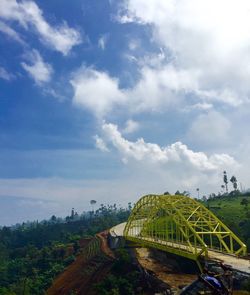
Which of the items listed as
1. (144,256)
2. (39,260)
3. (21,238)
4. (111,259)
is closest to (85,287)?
(111,259)

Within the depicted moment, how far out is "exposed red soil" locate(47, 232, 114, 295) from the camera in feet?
181

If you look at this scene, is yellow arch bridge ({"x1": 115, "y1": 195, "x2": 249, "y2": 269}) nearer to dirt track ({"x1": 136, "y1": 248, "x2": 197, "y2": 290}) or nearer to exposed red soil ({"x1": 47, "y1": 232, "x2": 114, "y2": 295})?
dirt track ({"x1": 136, "y1": 248, "x2": 197, "y2": 290})

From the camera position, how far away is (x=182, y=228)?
49.1 metres

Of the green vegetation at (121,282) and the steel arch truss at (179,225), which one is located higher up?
the steel arch truss at (179,225)

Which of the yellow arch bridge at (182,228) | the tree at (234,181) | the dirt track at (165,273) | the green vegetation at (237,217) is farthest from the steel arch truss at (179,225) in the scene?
the tree at (234,181)

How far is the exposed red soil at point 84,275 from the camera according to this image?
55022mm

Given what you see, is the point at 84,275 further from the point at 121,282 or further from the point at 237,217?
the point at 237,217

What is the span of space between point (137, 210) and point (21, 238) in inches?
3799

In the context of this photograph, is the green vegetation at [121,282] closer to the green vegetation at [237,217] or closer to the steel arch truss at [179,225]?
the steel arch truss at [179,225]

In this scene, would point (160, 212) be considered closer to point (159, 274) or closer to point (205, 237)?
point (205, 237)

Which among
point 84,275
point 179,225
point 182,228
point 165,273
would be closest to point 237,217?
point 182,228

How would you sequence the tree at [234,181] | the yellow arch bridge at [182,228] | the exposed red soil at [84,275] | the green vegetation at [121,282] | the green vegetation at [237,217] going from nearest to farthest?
the green vegetation at [121,282] < the yellow arch bridge at [182,228] < the exposed red soil at [84,275] < the green vegetation at [237,217] < the tree at [234,181]

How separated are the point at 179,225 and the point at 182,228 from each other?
633 centimetres

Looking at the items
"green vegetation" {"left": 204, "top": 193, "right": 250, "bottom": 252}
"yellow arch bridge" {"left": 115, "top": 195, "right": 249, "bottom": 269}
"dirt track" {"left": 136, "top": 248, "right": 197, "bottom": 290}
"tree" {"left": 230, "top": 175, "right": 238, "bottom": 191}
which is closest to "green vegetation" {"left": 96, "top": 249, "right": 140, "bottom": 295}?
"dirt track" {"left": 136, "top": 248, "right": 197, "bottom": 290}
